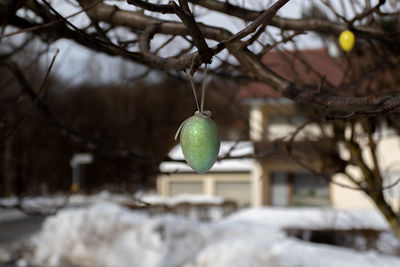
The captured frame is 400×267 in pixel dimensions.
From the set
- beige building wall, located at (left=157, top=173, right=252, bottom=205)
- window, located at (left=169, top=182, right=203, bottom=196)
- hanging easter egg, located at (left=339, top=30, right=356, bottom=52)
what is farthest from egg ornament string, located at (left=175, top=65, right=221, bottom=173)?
window, located at (left=169, top=182, right=203, bottom=196)

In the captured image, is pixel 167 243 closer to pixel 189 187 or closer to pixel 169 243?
pixel 169 243

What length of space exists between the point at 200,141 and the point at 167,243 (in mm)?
6870

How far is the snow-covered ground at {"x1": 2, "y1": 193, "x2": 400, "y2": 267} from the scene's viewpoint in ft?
18.9

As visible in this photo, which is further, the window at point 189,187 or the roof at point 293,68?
the window at point 189,187

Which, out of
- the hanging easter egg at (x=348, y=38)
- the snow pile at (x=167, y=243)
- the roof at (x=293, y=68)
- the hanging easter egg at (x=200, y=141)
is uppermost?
the roof at (x=293, y=68)

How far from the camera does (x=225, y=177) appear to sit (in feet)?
64.9

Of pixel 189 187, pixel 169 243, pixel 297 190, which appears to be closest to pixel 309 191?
pixel 297 190

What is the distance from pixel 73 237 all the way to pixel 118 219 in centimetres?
105

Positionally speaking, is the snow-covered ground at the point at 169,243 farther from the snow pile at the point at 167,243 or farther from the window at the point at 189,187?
the window at the point at 189,187

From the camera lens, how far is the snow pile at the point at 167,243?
18.9 feet

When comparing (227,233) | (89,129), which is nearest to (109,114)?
(89,129)

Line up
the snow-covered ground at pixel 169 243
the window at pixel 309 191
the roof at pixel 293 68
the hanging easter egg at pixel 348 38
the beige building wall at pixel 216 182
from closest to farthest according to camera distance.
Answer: the hanging easter egg at pixel 348 38
the roof at pixel 293 68
the snow-covered ground at pixel 169 243
the window at pixel 309 191
the beige building wall at pixel 216 182

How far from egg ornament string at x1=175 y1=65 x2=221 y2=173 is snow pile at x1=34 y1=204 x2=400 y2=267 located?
422 centimetres

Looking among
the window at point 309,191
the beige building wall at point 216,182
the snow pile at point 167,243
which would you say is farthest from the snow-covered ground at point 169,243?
the beige building wall at point 216,182
